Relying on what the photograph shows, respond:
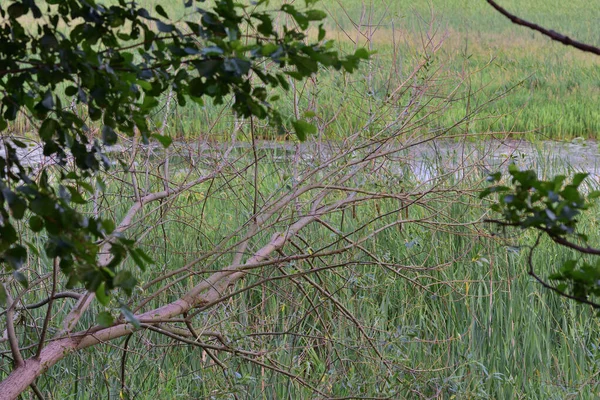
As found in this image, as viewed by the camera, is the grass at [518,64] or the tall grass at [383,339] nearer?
the tall grass at [383,339]

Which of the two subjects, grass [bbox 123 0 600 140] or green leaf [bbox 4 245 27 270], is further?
grass [bbox 123 0 600 140]

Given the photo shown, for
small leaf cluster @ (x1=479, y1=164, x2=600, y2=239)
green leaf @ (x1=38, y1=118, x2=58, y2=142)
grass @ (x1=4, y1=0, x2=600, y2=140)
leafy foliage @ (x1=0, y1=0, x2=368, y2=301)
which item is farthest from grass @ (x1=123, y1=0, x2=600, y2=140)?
small leaf cluster @ (x1=479, y1=164, x2=600, y2=239)

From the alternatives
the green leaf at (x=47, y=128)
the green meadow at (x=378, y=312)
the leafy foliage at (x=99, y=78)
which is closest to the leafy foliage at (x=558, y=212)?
the leafy foliage at (x=99, y=78)

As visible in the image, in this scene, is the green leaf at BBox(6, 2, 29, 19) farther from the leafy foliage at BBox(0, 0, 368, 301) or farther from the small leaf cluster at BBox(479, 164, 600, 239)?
the small leaf cluster at BBox(479, 164, 600, 239)

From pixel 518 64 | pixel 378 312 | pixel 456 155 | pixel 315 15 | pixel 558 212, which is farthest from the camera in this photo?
pixel 518 64

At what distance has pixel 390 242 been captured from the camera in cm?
393

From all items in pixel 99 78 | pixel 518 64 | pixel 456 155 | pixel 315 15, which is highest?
pixel 518 64

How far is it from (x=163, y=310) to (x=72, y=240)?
1190 mm

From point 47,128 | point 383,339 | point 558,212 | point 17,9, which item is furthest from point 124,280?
point 383,339

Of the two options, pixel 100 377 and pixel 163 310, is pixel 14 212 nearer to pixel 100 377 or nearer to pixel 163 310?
pixel 163 310

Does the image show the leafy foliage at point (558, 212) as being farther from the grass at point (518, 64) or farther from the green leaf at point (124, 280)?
the grass at point (518, 64)

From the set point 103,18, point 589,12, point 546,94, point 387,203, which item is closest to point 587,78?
point 546,94

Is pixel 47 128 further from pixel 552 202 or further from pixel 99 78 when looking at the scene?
pixel 552 202

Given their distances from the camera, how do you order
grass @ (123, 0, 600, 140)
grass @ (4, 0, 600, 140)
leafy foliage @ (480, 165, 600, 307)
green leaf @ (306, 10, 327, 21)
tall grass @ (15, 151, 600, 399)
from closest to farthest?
1. leafy foliage @ (480, 165, 600, 307)
2. green leaf @ (306, 10, 327, 21)
3. tall grass @ (15, 151, 600, 399)
4. grass @ (4, 0, 600, 140)
5. grass @ (123, 0, 600, 140)
